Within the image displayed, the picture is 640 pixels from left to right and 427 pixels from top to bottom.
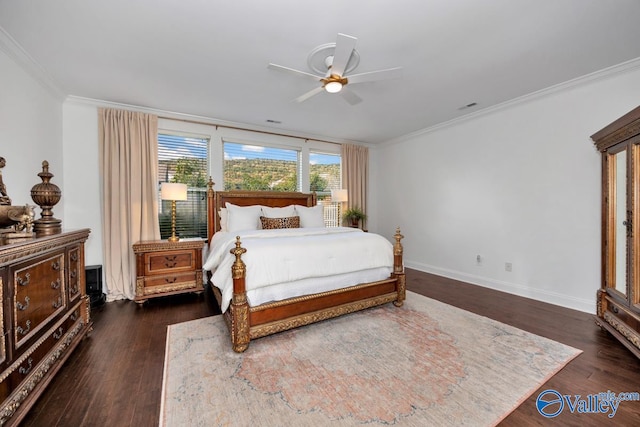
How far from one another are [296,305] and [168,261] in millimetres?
2063

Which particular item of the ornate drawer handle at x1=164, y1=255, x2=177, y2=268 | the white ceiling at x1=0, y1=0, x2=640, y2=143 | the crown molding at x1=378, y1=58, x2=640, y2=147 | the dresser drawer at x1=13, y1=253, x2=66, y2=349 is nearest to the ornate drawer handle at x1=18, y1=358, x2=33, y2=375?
the dresser drawer at x1=13, y1=253, x2=66, y2=349

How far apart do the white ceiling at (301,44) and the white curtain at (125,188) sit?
352mm

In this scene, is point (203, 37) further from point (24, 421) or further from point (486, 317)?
point (486, 317)

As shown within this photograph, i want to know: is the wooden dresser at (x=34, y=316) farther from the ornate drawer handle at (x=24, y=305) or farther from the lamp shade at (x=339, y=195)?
the lamp shade at (x=339, y=195)

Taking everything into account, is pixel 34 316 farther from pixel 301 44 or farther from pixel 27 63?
pixel 301 44

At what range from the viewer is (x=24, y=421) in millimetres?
1496

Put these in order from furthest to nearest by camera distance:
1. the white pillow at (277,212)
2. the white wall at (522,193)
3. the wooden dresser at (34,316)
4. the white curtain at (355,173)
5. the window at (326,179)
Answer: the white curtain at (355,173)
the window at (326,179)
the white pillow at (277,212)
the white wall at (522,193)
the wooden dresser at (34,316)

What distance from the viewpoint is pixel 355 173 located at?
5.73 metres

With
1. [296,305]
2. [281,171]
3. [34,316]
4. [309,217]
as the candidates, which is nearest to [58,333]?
[34,316]

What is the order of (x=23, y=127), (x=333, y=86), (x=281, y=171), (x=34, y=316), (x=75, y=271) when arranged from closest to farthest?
(x=34, y=316), (x=75, y=271), (x=333, y=86), (x=23, y=127), (x=281, y=171)

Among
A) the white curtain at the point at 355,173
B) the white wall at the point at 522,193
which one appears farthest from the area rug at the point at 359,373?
the white curtain at the point at 355,173

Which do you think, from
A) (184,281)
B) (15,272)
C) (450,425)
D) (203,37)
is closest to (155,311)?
(184,281)

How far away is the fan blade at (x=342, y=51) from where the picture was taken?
186cm

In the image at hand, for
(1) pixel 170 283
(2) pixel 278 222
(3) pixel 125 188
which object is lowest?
(1) pixel 170 283
